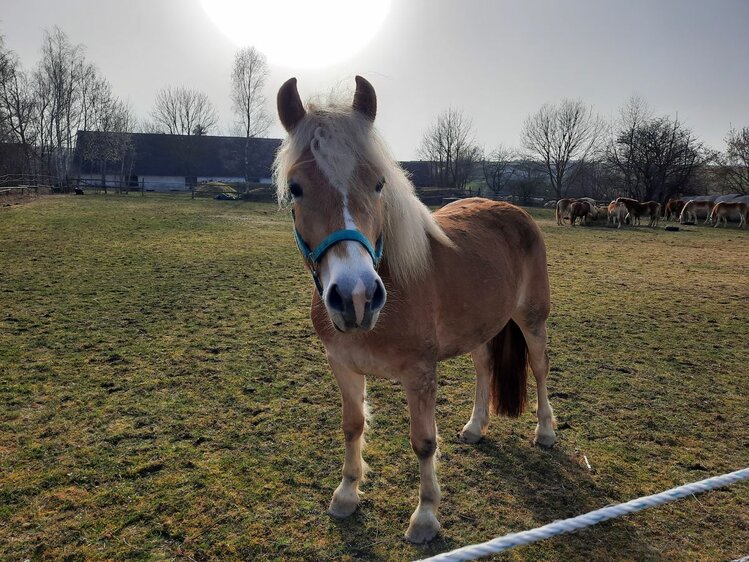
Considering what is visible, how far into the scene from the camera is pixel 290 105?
214 centimetres

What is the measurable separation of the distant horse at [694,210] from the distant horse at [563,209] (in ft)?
25.1

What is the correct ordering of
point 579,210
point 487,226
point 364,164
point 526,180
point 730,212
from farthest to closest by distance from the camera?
point 526,180
point 730,212
point 579,210
point 487,226
point 364,164

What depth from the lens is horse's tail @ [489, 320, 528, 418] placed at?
364 cm

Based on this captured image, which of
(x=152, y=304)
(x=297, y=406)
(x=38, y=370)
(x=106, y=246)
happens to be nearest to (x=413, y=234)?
(x=297, y=406)

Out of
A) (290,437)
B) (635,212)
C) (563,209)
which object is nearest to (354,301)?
(290,437)

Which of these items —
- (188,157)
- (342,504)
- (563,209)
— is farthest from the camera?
(188,157)

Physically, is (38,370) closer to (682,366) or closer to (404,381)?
(404,381)

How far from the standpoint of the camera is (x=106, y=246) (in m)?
11.5

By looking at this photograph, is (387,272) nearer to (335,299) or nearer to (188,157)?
(335,299)

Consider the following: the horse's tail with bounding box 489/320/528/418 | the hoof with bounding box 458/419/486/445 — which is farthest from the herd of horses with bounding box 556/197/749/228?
the hoof with bounding box 458/419/486/445

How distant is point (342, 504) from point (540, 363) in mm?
1907

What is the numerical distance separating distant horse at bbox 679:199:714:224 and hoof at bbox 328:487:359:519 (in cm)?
3174

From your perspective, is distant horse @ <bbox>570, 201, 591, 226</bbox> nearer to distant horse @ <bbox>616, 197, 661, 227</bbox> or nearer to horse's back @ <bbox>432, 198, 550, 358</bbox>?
distant horse @ <bbox>616, 197, 661, 227</bbox>

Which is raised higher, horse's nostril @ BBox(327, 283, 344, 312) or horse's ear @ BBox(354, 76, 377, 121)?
horse's ear @ BBox(354, 76, 377, 121)
